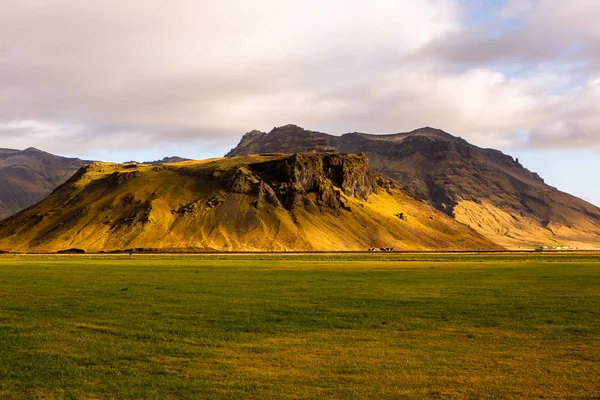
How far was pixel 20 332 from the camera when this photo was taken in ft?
81.4

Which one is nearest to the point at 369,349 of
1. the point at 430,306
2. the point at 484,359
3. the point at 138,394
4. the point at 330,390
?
the point at 484,359

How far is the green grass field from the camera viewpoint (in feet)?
54.7

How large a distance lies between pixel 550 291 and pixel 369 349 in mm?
26948

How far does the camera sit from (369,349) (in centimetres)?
2172

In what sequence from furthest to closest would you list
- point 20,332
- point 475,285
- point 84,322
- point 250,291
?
point 475,285 → point 250,291 → point 84,322 → point 20,332

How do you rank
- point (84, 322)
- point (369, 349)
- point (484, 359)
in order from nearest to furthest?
point (484, 359) → point (369, 349) → point (84, 322)

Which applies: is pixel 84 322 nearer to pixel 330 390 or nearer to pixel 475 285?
pixel 330 390

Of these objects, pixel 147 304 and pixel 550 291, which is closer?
pixel 147 304

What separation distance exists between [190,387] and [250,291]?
86.1 ft

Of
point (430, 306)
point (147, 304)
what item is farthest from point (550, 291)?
point (147, 304)

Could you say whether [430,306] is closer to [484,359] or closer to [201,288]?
[484,359]

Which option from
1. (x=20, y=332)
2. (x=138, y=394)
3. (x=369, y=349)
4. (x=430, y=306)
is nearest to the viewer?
(x=138, y=394)

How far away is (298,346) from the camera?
22.3 metres

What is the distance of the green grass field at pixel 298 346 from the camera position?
656 inches
